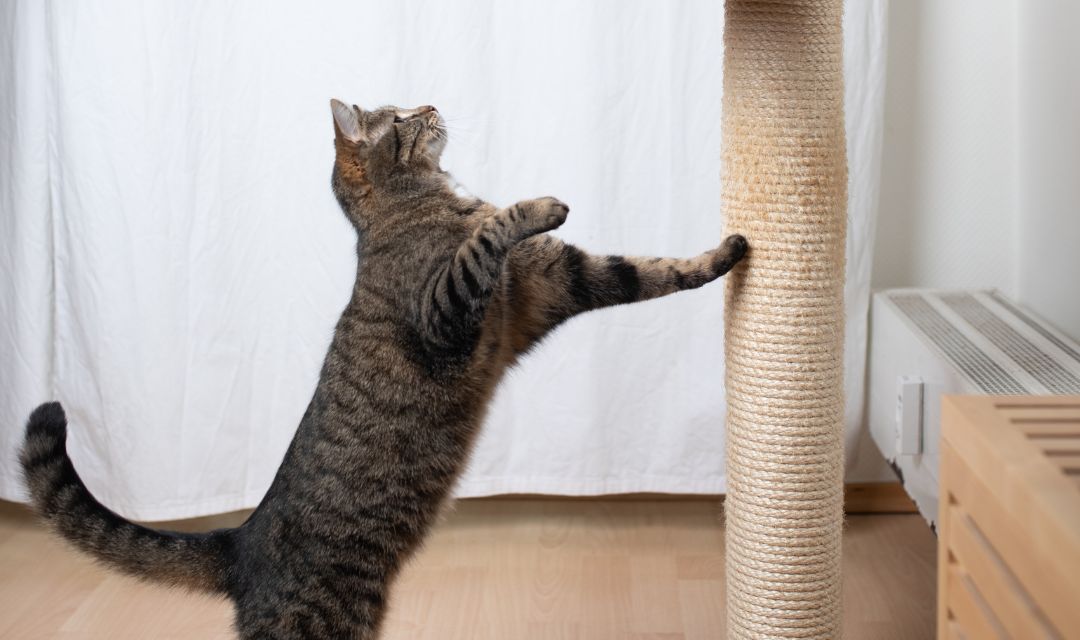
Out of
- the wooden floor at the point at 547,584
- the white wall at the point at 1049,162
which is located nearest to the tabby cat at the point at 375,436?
the wooden floor at the point at 547,584

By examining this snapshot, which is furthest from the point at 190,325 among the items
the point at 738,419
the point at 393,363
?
the point at 738,419

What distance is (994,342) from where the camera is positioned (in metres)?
1.75

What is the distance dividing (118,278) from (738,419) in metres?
1.35

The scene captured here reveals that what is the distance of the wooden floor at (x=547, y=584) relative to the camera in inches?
75.3

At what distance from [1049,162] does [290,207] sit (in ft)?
4.61

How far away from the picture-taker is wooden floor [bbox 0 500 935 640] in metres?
1.91

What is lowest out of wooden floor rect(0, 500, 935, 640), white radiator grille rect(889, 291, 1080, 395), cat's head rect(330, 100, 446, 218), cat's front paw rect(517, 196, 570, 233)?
wooden floor rect(0, 500, 935, 640)

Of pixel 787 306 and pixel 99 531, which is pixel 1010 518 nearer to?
pixel 787 306

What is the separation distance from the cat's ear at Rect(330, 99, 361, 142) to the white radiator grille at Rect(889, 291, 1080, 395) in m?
0.93

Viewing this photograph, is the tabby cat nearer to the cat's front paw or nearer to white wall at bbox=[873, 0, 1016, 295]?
the cat's front paw

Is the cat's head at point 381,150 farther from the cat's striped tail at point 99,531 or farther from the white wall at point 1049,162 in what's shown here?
the white wall at point 1049,162

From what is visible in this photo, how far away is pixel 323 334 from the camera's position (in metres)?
2.22

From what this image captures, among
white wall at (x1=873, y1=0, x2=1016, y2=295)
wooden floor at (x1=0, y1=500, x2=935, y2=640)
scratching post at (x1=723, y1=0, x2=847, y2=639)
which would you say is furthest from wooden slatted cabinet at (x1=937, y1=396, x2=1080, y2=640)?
white wall at (x1=873, y1=0, x2=1016, y2=295)

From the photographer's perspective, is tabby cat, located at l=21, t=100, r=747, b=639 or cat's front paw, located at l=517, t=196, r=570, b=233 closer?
cat's front paw, located at l=517, t=196, r=570, b=233
